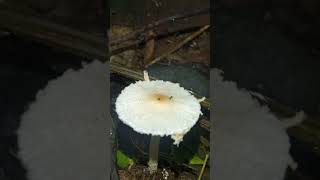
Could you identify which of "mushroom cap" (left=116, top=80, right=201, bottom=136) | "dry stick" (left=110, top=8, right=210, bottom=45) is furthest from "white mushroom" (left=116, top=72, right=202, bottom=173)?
"dry stick" (left=110, top=8, right=210, bottom=45)

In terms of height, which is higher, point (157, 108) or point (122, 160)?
point (157, 108)

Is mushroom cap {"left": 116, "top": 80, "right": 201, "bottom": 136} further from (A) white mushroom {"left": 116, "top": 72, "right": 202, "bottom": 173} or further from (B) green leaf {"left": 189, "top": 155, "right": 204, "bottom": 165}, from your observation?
(B) green leaf {"left": 189, "top": 155, "right": 204, "bottom": 165}

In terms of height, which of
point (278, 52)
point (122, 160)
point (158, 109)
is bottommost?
point (122, 160)

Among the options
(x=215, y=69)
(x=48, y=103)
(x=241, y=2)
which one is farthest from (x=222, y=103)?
Answer: (x=48, y=103)

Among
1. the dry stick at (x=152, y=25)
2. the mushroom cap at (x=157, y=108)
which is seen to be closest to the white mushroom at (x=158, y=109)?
the mushroom cap at (x=157, y=108)

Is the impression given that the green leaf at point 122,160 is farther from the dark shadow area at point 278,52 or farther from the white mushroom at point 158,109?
the dark shadow area at point 278,52

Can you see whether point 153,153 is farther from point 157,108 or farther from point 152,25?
point 152,25

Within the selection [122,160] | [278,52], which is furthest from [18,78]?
[278,52]
